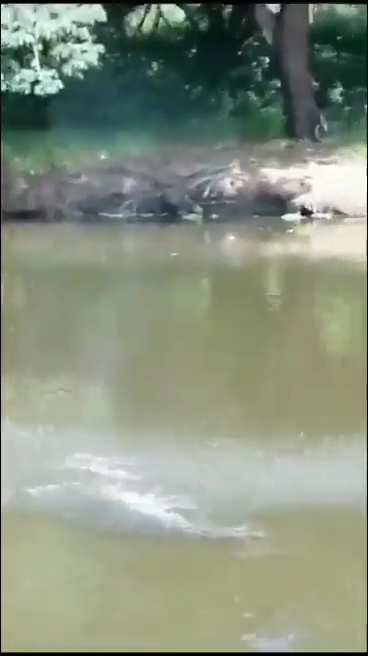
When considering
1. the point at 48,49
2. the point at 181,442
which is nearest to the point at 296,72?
the point at 48,49

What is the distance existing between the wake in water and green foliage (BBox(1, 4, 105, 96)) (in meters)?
0.44

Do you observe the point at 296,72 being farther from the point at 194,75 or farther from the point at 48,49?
the point at 48,49

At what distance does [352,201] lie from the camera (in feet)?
2.98

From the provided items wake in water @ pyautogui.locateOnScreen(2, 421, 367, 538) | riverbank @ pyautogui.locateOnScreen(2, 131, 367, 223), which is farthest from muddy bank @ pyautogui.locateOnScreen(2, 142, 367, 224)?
wake in water @ pyautogui.locateOnScreen(2, 421, 367, 538)

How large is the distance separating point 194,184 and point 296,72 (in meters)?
0.18

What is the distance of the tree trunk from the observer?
91cm

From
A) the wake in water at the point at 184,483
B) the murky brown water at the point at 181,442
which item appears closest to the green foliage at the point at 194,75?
the murky brown water at the point at 181,442

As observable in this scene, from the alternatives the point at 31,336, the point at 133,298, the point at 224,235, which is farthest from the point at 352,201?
the point at 31,336

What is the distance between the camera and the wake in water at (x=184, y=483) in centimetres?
84

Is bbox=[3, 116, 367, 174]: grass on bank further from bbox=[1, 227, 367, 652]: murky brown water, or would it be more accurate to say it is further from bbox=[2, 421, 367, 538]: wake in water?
bbox=[2, 421, 367, 538]: wake in water

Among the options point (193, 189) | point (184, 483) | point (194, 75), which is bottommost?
point (184, 483)

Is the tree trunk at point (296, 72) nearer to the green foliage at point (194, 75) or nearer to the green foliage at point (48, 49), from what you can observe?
the green foliage at point (194, 75)

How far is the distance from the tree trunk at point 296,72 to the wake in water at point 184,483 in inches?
14.9

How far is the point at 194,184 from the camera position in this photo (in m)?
0.91
